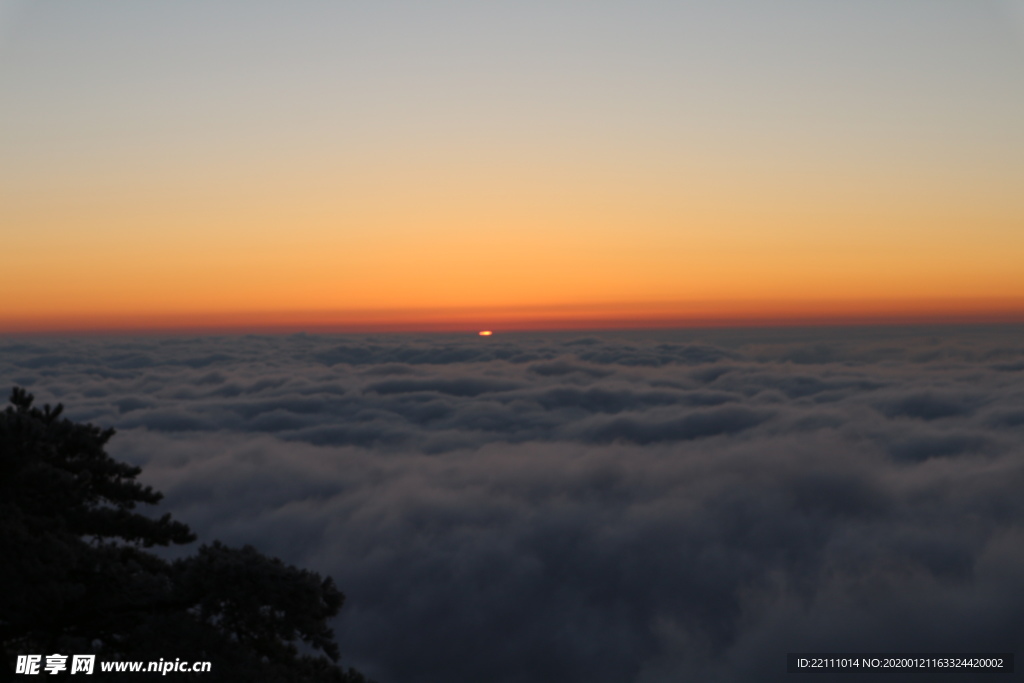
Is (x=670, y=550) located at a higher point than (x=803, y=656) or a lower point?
higher

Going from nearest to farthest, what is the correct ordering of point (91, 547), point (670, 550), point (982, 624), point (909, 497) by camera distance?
point (91, 547)
point (982, 624)
point (670, 550)
point (909, 497)

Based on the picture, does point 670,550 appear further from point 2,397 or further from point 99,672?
point 2,397

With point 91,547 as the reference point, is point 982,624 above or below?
below

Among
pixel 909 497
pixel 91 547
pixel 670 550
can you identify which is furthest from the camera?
pixel 909 497

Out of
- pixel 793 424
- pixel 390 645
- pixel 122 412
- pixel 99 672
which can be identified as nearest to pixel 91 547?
pixel 99 672

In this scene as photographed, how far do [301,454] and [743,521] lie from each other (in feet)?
332

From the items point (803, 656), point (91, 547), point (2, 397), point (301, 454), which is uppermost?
point (91, 547)

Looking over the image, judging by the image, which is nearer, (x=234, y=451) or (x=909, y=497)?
(x=909, y=497)

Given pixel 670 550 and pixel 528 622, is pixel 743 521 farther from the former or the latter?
pixel 528 622

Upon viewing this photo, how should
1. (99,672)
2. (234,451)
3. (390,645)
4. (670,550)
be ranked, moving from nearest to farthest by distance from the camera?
1. (99,672)
2. (390,645)
3. (670,550)
4. (234,451)

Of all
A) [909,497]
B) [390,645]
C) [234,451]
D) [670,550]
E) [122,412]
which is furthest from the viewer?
[122,412]

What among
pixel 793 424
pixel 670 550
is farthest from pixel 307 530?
pixel 793 424

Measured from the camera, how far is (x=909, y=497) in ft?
404

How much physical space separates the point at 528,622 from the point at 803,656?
127 feet
